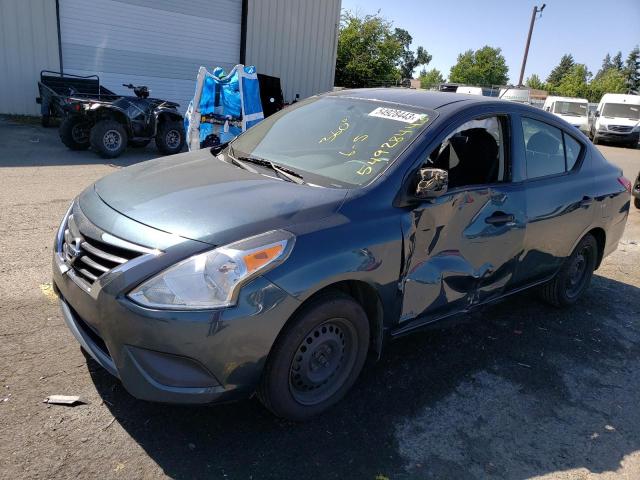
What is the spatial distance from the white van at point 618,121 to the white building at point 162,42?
12.4 metres

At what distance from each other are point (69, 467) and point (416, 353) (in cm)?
219

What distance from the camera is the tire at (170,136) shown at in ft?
34.7

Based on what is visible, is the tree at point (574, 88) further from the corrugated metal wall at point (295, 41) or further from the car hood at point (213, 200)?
the car hood at point (213, 200)

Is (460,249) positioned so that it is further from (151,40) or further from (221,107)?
(151,40)

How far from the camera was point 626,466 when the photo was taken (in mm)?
2715

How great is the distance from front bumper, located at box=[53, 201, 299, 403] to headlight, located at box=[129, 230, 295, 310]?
0.03m

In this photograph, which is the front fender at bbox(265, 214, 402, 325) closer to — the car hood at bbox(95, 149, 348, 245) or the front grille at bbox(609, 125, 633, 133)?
the car hood at bbox(95, 149, 348, 245)

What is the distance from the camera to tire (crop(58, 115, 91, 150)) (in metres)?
9.98

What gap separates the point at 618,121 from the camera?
22688 mm

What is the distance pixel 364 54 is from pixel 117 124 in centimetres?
2567

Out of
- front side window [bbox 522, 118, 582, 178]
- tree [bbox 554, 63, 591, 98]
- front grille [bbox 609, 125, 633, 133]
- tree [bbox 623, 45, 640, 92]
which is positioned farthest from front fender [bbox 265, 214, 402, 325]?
tree [bbox 623, 45, 640, 92]

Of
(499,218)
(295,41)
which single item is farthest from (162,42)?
(499,218)

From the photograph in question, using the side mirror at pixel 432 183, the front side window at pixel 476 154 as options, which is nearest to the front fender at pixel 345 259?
the side mirror at pixel 432 183

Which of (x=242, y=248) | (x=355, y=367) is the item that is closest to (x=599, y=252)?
(x=355, y=367)
